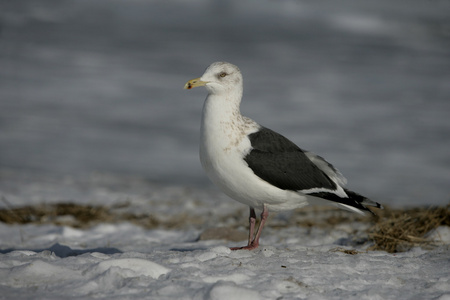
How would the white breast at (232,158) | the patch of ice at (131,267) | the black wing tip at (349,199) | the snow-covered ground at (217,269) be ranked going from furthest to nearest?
the black wing tip at (349,199)
the white breast at (232,158)
the patch of ice at (131,267)
the snow-covered ground at (217,269)

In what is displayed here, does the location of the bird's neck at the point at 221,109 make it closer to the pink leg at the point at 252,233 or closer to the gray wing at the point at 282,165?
the gray wing at the point at 282,165

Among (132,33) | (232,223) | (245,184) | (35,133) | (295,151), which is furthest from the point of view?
(132,33)

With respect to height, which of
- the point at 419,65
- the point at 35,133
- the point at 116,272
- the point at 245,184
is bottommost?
the point at 35,133

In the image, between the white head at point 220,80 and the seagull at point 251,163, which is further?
the white head at point 220,80

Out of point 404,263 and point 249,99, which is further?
point 249,99

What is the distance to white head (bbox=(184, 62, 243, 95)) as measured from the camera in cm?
537

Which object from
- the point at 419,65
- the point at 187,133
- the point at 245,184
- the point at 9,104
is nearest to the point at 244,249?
the point at 245,184

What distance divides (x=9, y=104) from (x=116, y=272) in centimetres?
1740

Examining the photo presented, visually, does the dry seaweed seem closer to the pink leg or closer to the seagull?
the seagull

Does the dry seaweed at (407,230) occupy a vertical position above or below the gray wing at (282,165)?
below

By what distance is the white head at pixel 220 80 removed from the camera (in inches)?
211

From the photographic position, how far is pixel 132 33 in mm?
41094

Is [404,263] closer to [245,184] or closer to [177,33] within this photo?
[245,184]

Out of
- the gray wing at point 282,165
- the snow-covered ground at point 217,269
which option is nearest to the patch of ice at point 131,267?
the snow-covered ground at point 217,269
